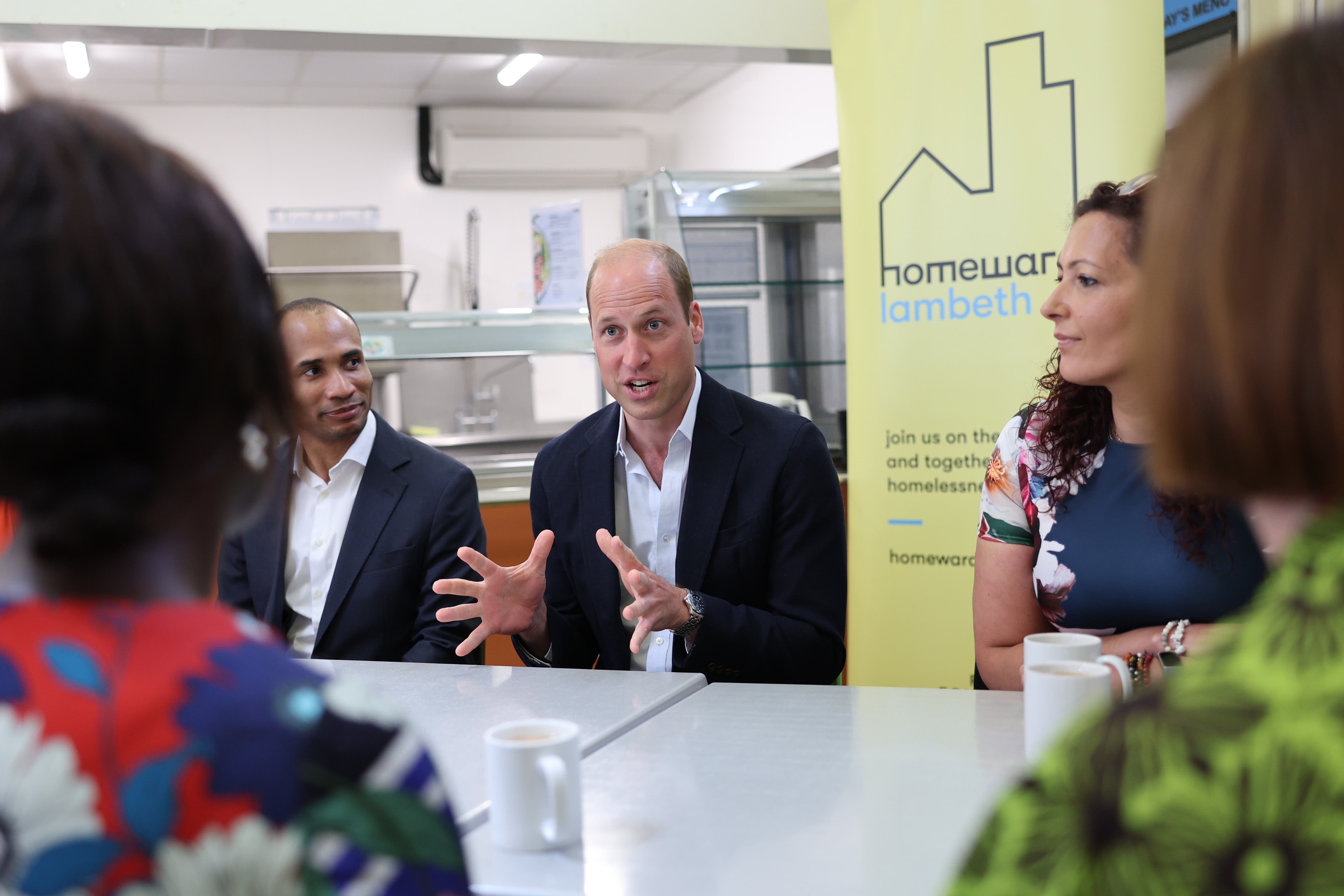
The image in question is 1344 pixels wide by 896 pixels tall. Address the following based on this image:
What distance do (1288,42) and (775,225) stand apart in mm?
2849

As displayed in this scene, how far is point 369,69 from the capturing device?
6766mm

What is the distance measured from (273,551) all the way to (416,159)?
6173mm

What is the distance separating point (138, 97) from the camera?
7.18m

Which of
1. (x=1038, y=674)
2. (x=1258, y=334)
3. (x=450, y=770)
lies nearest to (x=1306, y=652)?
(x=1258, y=334)

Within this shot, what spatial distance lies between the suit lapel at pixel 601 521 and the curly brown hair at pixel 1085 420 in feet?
2.52

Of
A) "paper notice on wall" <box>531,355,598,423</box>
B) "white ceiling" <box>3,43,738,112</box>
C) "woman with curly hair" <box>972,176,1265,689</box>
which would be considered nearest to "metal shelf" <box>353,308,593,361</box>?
"woman with curly hair" <box>972,176,1265,689</box>

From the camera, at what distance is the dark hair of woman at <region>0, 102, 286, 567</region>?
0.49 m

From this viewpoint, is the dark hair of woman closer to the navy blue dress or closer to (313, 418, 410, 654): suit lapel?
the navy blue dress

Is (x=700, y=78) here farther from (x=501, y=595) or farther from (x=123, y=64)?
(x=501, y=595)

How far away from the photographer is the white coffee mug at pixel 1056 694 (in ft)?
3.82

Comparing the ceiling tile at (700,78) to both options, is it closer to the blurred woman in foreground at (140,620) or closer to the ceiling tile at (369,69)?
the ceiling tile at (369,69)

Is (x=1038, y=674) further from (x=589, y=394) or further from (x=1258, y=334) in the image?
(x=589, y=394)

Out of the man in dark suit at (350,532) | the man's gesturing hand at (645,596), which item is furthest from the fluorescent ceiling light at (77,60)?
the man's gesturing hand at (645,596)

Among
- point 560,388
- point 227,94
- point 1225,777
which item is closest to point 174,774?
point 1225,777
